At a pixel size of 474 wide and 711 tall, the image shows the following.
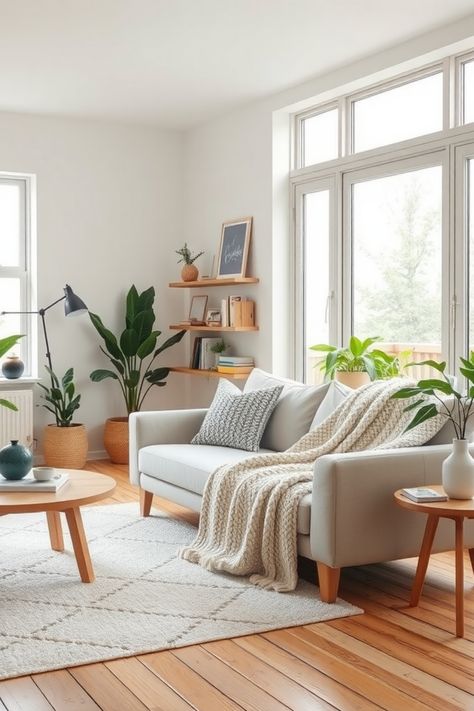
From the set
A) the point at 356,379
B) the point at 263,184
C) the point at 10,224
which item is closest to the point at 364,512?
the point at 356,379

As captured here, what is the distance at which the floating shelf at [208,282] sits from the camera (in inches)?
243

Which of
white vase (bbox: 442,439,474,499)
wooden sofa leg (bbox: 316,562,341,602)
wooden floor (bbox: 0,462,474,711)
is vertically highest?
white vase (bbox: 442,439,474,499)

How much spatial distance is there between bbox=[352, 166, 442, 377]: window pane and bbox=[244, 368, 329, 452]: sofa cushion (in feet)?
2.56

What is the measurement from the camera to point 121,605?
339 cm

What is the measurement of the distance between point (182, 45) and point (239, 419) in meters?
2.10

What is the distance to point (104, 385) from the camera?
23.2 feet

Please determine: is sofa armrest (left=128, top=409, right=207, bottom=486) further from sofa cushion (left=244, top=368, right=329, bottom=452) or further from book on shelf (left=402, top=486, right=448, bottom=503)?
book on shelf (left=402, top=486, right=448, bottom=503)

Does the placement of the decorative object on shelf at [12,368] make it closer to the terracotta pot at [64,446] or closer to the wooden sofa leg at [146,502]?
the terracotta pot at [64,446]

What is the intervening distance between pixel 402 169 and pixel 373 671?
122 inches

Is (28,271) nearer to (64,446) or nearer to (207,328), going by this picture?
(64,446)

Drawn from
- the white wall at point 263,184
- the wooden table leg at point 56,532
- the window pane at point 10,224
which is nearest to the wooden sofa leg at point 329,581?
the wooden table leg at point 56,532

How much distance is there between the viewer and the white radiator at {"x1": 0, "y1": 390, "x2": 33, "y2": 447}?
650 centimetres

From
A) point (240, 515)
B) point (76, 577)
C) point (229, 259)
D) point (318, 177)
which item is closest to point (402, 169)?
point (318, 177)

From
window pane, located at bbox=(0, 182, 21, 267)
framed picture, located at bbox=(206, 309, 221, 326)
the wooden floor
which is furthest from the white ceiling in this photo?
the wooden floor
